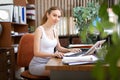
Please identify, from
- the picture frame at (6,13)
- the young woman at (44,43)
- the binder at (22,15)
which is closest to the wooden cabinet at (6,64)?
the picture frame at (6,13)

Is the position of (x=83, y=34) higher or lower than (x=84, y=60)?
higher

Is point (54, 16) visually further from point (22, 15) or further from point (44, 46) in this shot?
point (22, 15)

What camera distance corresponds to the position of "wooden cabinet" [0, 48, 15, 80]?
3.25 metres

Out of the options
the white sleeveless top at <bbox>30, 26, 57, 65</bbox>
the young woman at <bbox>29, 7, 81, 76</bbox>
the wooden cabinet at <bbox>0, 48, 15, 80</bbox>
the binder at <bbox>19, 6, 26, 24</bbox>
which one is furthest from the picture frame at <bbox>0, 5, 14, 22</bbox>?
the white sleeveless top at <bbox>30, 26, 57, 65</bbox>

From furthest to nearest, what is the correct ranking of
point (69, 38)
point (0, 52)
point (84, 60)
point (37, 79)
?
point (69, 38) < point (0, 52) < point (37, 79) < point (84, 60)

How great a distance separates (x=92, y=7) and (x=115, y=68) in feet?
13.4

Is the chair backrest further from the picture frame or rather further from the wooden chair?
the picture frame

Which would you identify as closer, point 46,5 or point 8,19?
point 8,19

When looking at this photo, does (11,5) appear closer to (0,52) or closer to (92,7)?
(0,52)

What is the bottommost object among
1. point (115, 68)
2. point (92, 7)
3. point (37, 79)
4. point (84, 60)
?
point (37, 79)

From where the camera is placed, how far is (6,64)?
10.9 feet

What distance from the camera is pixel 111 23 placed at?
32cm

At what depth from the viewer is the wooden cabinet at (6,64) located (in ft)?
10.7

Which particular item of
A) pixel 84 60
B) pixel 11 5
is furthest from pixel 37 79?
pixel 11 5
